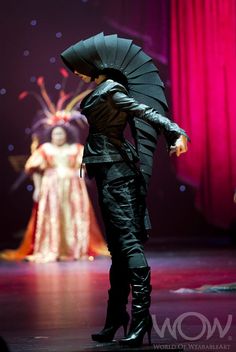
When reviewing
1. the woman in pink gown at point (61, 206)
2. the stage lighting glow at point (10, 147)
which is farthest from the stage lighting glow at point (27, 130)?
the woman in pink gown at point (61, 206)

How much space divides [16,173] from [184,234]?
216 centimetres

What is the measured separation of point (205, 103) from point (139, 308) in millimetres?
6766

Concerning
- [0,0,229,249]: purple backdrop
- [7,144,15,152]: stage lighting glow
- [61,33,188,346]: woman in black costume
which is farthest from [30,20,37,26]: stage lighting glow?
[61,33,188,346]: woman in black costume

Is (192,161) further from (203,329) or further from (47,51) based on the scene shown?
(203,329)

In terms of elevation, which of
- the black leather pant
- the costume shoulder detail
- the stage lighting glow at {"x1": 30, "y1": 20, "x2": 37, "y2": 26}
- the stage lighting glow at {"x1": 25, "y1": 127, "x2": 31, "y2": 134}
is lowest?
the black leather pant

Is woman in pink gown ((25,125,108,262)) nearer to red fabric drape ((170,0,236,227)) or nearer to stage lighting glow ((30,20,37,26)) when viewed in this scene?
red fabric drape ((170,0,236,227))

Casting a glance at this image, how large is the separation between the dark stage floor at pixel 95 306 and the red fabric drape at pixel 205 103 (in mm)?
2265

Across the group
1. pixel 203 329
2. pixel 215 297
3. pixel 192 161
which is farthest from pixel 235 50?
pixel 203 329

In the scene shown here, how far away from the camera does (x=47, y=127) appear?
955 cm

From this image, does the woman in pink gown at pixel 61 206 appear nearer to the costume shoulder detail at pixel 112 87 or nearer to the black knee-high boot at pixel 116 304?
the black knee-high boot at pixel 116 304

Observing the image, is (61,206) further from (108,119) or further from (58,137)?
(108,119)

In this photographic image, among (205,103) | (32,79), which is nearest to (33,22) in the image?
(32,79)

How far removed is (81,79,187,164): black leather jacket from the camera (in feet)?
10.3

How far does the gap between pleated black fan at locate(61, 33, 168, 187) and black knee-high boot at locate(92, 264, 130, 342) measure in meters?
0.44
